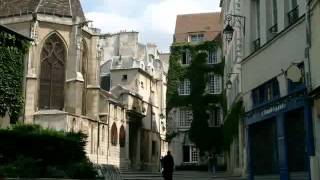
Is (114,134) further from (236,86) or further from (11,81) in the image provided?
(236,86)

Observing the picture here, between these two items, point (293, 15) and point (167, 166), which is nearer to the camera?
point (293, 15)

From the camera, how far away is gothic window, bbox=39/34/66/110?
43500 mm

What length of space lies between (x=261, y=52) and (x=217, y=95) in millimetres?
34759

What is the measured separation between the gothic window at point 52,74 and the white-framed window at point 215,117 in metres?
15.7

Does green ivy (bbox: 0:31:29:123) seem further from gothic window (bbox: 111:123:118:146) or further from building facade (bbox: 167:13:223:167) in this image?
building facade (bbox: 167:13:223:167)

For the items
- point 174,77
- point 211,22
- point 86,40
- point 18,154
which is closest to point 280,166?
point 18,154

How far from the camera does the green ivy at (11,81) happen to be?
38.9m

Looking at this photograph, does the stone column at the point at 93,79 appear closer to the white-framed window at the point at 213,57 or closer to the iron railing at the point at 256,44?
the white-framed window at the point at 213,57

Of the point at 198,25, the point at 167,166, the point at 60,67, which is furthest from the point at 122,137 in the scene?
the point at 167,166

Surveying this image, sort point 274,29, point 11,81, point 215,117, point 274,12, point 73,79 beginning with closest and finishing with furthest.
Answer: point 274,29
point 274,12
point 11,81
point 73,79
point 215,117

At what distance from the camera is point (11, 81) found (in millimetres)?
40094

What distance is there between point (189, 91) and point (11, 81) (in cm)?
1971

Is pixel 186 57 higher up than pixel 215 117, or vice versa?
pixel 186 57

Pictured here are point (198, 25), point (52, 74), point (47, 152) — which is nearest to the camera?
point (47, 152)
